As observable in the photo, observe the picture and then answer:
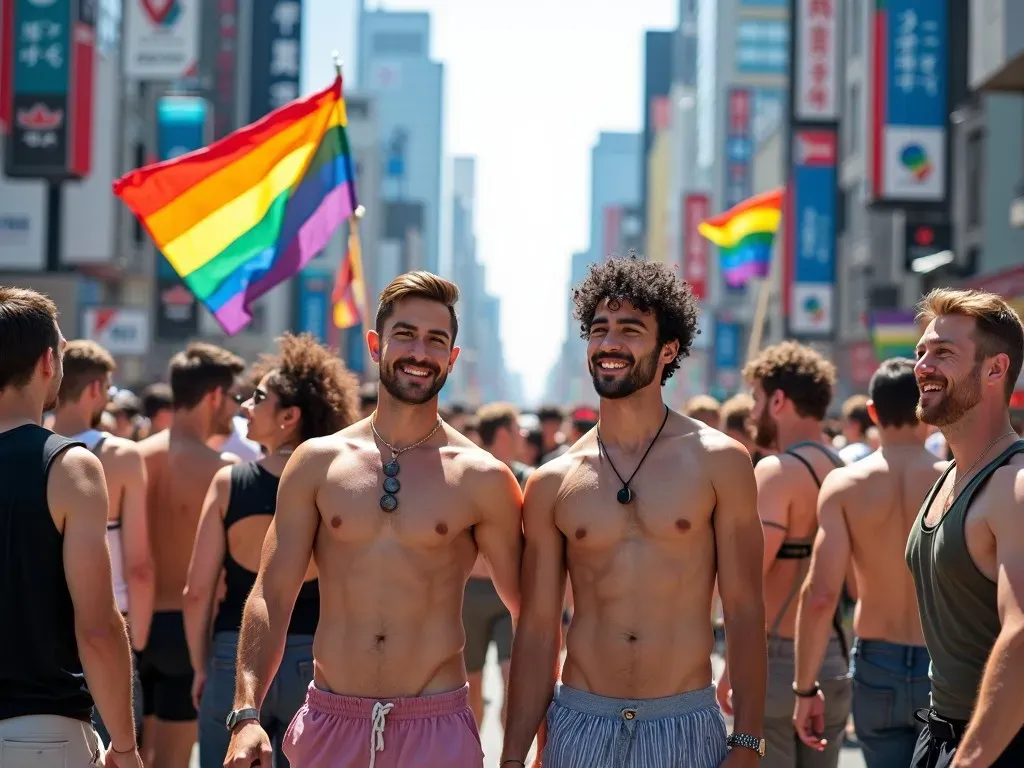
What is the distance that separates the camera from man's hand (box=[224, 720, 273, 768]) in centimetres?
396

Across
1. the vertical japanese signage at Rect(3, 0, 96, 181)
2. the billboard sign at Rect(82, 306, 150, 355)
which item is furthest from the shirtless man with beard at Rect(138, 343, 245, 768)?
the billboard sign at Rect(82, 306, 150, 355)

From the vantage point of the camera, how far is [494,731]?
9492 mm

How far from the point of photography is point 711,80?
9900 centimetres

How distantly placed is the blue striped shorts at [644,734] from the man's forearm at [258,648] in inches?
36.3

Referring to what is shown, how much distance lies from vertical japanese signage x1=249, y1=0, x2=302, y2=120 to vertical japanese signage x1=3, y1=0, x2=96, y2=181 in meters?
27.4

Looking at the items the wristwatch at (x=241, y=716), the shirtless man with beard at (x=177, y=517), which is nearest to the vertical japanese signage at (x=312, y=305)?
the shirtless man with beard at (x=177, y=517)

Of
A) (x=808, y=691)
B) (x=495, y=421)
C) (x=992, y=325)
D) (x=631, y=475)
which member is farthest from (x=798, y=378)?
(x=495, y=421)

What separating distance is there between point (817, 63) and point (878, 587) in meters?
33.6

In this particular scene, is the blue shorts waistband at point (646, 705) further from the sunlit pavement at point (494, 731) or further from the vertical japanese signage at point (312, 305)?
the vertical japanese signage at point (312, 305)

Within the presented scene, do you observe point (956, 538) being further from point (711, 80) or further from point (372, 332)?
point (711, 80)

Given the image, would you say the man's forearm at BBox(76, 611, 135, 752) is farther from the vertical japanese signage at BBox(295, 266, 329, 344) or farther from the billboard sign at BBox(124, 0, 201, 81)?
the vertical japanese signage at BBox(295, 266, 329, 344)

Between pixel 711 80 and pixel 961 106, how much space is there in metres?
69.1

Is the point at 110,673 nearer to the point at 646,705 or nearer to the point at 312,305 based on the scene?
the point at 646,705

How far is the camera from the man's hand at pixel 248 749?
3961mm
